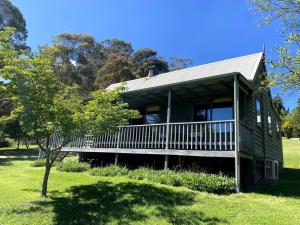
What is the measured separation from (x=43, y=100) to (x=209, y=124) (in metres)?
5.99

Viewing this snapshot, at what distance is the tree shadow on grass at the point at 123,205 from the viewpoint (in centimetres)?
657

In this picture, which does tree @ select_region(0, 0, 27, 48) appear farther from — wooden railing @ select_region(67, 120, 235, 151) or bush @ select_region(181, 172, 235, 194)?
bush @ select_region(181, 172, 235, 194)

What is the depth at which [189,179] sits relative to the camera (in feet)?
31.1

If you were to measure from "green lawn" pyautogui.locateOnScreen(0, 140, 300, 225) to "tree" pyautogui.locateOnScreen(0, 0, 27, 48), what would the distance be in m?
31.3

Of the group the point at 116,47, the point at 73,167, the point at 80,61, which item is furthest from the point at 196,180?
the point at 116,47

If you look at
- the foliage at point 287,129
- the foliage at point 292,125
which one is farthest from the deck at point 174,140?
the foliage at point 287,129

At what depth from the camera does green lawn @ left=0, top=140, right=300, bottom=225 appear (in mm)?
6555

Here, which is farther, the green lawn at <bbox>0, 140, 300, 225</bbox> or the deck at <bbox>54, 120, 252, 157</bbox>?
the deck at <bbox>54, 120, 252, 157</bbox>

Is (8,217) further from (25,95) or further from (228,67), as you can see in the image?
(228,67)

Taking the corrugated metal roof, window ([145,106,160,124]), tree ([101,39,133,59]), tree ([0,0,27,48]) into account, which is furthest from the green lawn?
tree ([101,39,133,59])

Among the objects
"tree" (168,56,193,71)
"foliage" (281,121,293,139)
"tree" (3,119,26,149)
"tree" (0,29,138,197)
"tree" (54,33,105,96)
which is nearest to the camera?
"tree" (0,29,138,197)

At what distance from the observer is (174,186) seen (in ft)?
31.6

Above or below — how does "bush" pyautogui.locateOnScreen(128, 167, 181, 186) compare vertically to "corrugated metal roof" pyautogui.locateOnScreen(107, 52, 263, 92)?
below

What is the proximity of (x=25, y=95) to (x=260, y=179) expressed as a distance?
10.3m
